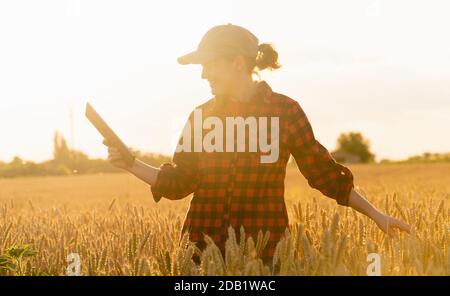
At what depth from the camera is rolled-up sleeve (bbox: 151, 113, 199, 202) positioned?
3762mm

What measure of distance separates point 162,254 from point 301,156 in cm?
92

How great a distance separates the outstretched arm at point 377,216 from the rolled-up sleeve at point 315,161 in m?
0.04

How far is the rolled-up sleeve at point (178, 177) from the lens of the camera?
148 inches

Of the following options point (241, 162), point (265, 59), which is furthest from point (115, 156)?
point (265, 59)

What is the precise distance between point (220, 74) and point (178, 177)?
0.62m

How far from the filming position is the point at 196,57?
3574mm

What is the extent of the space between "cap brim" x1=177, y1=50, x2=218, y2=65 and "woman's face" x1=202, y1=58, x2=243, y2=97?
0.03 m

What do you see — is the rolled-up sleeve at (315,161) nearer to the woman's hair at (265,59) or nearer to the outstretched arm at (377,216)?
the outstretched arm at (377,216)

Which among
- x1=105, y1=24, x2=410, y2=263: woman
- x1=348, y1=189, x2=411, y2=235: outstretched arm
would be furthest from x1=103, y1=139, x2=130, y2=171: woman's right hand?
x1=348, y1=189, x2=411, y2=235: outstretched arm

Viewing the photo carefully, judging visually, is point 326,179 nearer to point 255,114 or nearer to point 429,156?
point 255,114

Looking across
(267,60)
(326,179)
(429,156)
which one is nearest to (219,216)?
(326,179)

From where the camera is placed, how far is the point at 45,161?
35469 millimetres

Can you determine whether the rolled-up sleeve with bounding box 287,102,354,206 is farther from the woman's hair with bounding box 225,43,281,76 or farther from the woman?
the woman's hair with bounding box 225,43,281,76

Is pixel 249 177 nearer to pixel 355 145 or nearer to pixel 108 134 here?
pixel 108 134
